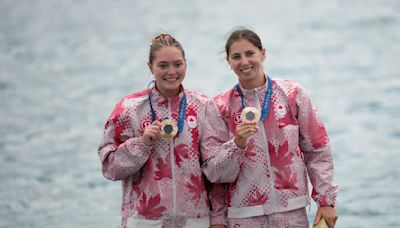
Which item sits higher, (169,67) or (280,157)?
(169,67)

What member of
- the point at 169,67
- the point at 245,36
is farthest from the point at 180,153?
the point at 245,36

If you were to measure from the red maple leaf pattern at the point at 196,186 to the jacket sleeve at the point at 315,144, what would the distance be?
0.60 metres

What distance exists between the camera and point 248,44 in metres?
4.55

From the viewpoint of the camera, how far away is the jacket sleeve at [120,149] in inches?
174

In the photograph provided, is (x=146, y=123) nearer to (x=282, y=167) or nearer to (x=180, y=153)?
(x=180, y=153)

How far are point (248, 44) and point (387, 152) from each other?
21.9 feet

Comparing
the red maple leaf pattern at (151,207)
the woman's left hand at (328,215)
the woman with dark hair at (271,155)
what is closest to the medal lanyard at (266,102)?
the woman with dark hair at (271,155)

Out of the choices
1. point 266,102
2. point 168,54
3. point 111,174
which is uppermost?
point 168,54

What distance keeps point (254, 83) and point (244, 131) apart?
1.43 feet

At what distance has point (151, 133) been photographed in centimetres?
433

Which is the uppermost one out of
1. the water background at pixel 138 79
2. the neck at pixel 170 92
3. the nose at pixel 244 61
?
the water background at pixel 138 79

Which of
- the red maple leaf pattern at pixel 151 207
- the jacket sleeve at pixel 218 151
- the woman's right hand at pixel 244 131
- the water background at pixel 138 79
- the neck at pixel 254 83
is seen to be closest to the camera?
the woman's right hand at pixel 244 131

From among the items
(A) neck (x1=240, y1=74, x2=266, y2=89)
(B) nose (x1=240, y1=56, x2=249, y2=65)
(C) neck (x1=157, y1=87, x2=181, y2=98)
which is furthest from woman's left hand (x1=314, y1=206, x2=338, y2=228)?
(C) neck (x1=157, y1=87, x2=181, y2=98)

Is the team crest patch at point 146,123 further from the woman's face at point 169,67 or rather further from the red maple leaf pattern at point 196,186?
the red maple leaf pattern at point 196,186
